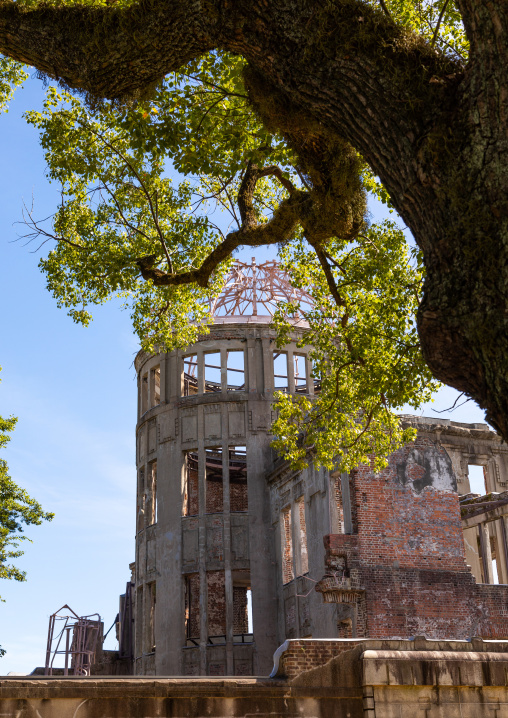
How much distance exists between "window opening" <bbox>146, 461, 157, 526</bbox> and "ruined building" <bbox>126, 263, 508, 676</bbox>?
0.29 feet

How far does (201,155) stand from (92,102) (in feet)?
13.9

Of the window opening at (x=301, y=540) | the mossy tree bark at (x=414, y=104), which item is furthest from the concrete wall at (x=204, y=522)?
the mossy tree bark at (x=414, y=104)

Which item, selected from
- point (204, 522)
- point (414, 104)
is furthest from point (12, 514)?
point (414, 104)

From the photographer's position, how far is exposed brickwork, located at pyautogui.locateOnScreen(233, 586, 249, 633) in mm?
31109

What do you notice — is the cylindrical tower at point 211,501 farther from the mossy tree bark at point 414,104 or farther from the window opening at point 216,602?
the mossy tree bark at point 414,104

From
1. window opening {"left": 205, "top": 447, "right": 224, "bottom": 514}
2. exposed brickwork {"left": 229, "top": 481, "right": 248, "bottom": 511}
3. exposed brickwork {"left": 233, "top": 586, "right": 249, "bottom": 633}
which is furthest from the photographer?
exposed brickwork {"left": 229, "top": 481, "right": 248, "bottom": 511}

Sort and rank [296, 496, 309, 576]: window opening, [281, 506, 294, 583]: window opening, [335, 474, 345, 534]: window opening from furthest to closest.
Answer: [281, 506, 294, 583]: window opening
[296, 496, 309, 576]: window opening
[335, 474, 345, 534]: window opening

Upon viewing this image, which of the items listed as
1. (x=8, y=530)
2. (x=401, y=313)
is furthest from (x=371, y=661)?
(x=8, y=530)

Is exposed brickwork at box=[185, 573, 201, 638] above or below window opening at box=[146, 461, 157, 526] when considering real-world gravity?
below

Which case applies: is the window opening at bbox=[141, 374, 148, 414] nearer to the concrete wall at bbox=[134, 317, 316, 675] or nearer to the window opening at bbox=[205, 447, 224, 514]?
the concrete wall at bbox=[134, 317, 316, 675]

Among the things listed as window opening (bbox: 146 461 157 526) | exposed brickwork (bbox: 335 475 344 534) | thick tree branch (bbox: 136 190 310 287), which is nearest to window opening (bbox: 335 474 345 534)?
exposed brickwork (bbox: 335 475 344 534)

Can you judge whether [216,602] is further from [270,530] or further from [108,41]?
[108,41]

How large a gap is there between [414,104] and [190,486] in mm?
29016

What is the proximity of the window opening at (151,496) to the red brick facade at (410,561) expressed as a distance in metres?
11.3
